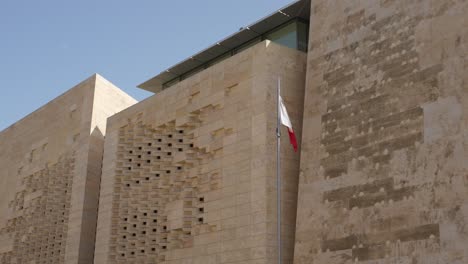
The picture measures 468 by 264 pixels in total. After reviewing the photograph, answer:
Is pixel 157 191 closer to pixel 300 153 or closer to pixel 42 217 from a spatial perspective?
pixel 300 153

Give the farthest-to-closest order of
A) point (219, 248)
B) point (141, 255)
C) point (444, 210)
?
point (141, 255), point (219, 248), point (444, 210)

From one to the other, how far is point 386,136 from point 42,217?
1343 centimetres

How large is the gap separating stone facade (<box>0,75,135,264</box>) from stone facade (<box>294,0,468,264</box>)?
8.86 metres

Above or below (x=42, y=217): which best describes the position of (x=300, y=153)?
above

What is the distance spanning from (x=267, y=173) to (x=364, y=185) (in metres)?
2.27

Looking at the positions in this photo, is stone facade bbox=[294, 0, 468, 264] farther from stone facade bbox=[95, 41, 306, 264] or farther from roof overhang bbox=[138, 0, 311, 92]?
roof overhang bbox=[138, 0, 311, 92]

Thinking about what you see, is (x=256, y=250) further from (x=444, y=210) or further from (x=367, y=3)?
(x=367, y=3)

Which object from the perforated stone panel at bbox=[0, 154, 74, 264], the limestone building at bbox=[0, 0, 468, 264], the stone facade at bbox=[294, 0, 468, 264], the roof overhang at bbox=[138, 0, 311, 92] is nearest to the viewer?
the stone facade at bbox=[294, 0, 468, 264]

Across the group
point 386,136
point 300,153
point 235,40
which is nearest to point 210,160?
point 300,153

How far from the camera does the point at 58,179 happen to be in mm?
21562

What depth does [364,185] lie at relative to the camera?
12094 millimetres

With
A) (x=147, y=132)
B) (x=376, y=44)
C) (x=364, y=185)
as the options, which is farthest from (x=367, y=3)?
(x=147, y=132)

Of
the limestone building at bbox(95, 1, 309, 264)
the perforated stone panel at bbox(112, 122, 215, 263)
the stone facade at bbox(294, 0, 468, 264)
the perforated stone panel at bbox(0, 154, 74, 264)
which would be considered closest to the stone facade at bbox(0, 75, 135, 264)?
the perforated stone panel at bbox(0, 154, 74, 264)

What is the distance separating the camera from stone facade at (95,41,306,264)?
13773 mm
